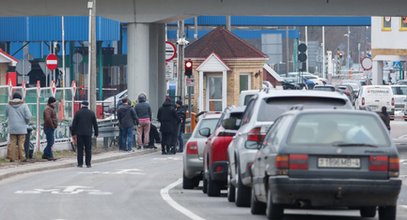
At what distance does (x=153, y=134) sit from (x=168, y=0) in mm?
5533

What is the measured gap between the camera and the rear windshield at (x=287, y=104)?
16.8 metres

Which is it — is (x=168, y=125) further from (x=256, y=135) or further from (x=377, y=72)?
(x=377, y=72)

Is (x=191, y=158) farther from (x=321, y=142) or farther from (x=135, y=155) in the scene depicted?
(x=135, y=155)

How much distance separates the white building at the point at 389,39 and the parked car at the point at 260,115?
63.7 metres

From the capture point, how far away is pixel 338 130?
1426 cm

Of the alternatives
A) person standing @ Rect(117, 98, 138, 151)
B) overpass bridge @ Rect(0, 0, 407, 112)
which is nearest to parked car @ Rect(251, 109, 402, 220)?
person standing @ Rect(117, 98, 138, 151)

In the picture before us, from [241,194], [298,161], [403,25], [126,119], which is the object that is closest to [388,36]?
[403,25]

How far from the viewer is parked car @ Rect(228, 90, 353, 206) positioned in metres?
16.7

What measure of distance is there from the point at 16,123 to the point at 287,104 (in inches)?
534

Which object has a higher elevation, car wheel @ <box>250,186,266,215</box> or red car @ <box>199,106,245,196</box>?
red car @ <box>199,106,245,196</box>

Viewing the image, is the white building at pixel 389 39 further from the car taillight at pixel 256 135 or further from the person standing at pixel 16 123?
the car taillight at pixel 256 135

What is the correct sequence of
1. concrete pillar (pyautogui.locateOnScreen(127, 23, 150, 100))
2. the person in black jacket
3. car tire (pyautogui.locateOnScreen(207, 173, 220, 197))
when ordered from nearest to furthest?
car tire (pyautogui.locateOnScreen(207, 173, 220, 197)), the person in black jacket, concrete pillar (pyautogui.locateOnScreen(127, 23, 150, 100))

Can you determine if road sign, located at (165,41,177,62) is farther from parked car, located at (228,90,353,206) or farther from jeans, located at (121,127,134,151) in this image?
parked car, located at (228,90,353,206)

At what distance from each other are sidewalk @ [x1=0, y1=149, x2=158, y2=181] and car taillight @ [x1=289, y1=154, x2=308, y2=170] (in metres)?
12.4
